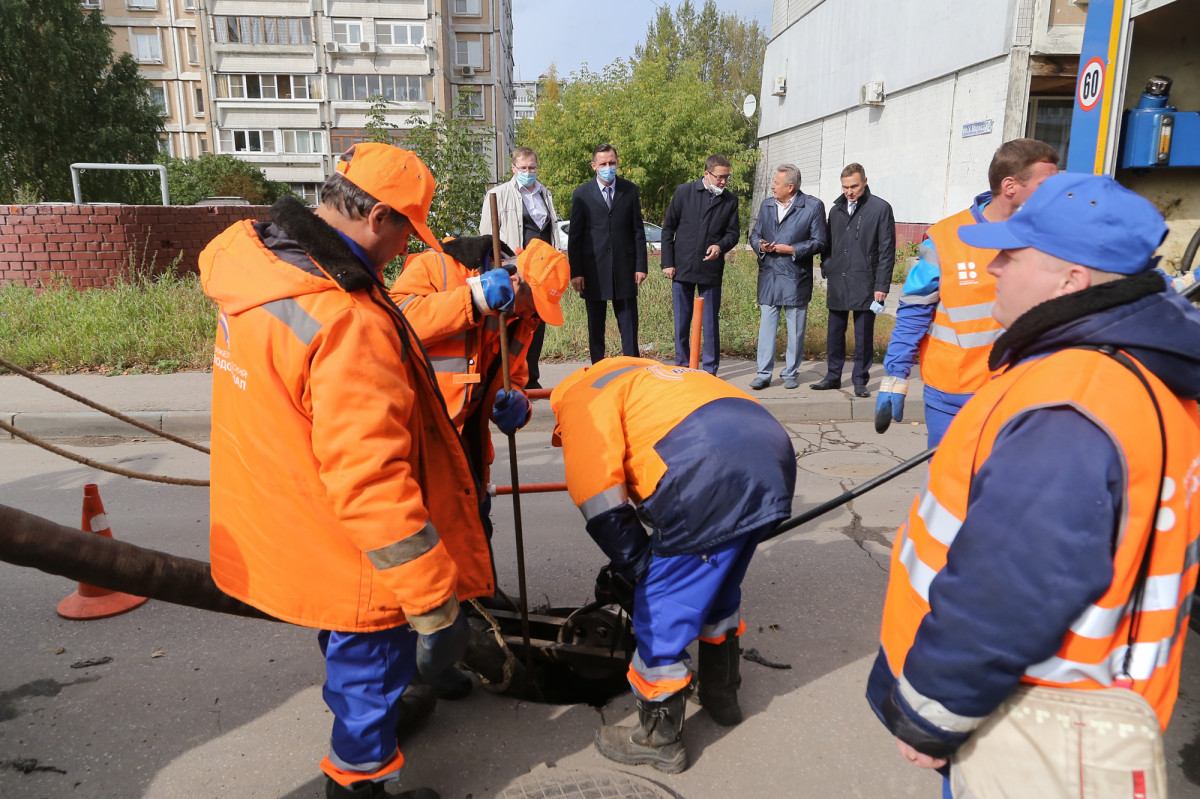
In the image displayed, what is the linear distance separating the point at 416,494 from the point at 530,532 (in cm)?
273

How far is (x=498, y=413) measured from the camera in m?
2.90

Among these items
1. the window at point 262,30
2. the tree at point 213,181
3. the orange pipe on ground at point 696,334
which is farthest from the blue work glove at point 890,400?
the window at point 262,30

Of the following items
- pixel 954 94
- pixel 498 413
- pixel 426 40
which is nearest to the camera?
pixel 498 413

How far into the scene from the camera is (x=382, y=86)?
5112cm

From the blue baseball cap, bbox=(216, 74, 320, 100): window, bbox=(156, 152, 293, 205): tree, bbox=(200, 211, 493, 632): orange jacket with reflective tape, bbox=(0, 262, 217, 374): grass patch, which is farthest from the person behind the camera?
bbox=(216, 74, 320, 100): window

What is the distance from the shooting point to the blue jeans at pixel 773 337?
7.64 meters

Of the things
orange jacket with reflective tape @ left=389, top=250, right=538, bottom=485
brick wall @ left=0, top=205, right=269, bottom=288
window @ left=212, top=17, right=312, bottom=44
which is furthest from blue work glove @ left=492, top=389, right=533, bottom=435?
window @ left=212, top=17, right=312, bottom=44

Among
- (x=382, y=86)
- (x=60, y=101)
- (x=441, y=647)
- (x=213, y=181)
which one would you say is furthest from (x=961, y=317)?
(x=382, y=86)

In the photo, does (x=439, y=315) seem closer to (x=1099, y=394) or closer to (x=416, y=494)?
(x=416, y=494)

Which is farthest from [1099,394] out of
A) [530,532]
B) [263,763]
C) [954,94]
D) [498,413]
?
[954,94]

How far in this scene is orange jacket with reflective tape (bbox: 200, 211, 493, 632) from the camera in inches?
70.1

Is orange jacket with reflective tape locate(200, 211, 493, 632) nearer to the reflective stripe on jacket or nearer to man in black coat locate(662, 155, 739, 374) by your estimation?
the reflective stripe on jacket

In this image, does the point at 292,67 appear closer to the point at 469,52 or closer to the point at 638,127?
the point at 469,52

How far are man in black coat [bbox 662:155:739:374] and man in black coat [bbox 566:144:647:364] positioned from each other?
1.28 feet
